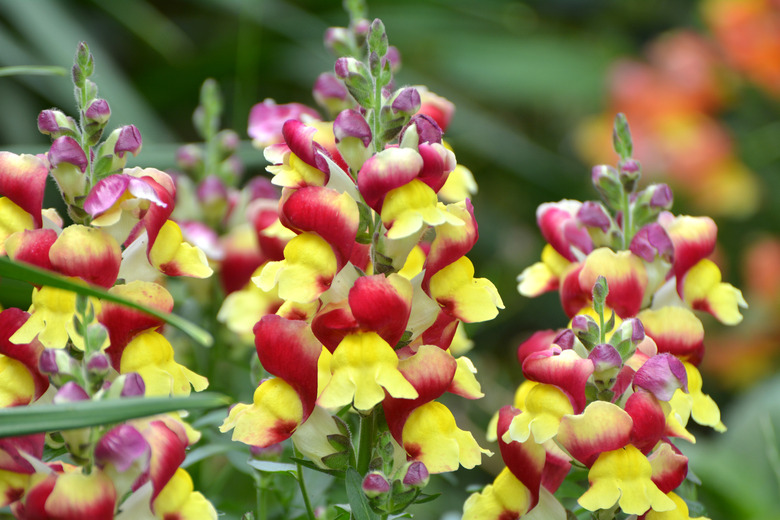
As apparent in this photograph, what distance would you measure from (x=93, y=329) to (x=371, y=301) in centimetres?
11

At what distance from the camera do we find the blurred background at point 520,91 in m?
1.28

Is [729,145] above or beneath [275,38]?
beneath

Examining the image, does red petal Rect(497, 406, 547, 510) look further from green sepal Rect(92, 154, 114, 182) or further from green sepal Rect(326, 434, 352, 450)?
green sepal Rect(92, 154, 114, 182)

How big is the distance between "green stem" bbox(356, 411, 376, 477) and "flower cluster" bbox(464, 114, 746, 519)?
5 centimetres

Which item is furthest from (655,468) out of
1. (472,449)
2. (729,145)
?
(729,145)

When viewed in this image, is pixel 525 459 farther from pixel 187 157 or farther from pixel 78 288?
pixel 187 157

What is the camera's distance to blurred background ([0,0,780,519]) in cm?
128

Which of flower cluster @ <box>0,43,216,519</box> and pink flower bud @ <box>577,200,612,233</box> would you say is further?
pink flower bud @ <box>577,200,612,233</box>

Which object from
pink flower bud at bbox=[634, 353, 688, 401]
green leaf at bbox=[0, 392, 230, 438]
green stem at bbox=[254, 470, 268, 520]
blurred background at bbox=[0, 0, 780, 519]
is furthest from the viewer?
blurred background at bbox=[0, 0, 780, 519]

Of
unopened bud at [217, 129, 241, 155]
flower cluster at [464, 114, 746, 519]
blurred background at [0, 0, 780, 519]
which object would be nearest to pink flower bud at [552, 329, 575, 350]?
flower cluster at [464, 114, 746, 519]

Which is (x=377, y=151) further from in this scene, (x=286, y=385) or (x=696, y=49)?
(x=696, y=49)

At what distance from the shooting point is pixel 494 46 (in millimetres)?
1861

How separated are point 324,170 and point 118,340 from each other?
116 millimetres

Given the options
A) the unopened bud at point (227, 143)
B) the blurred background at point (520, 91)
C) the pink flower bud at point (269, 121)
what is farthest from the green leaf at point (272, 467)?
the blurred background at point (520, 91)
